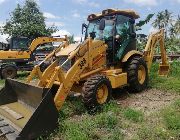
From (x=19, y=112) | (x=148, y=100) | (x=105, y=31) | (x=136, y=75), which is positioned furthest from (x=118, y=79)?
(x=19, y=112)

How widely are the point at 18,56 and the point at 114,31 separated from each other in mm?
8985

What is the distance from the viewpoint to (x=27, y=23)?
38.6 m

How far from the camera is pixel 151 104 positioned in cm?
859

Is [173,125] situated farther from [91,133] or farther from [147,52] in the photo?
[147,52]

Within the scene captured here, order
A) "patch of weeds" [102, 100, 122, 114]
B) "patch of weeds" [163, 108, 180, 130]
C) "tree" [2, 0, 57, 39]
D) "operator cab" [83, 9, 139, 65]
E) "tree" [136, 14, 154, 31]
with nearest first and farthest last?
"patch of weeds" [163, 108, 180, 130], "patch of weeds" [102, 100, 122, 114], "operator cab" [83, 9, 139, 65], "tree" [136, 14, 154, 31], "tree" [2, 0, 57, 39]

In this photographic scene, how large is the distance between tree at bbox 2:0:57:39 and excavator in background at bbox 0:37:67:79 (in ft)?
64.4

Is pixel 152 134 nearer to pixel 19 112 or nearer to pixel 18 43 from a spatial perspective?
pixel 19 112

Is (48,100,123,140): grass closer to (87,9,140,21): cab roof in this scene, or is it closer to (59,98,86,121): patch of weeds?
(59,98,86,121): patch of weeds

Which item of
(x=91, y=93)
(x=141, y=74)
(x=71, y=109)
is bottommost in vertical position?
(x=71, y=109)

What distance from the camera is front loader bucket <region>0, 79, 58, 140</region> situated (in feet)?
19.8

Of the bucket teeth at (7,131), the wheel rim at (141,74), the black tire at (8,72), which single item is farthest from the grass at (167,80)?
the black tire at (8,72)

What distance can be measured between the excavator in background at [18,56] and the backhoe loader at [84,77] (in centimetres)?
643

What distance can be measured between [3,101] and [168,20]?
72.3 meters

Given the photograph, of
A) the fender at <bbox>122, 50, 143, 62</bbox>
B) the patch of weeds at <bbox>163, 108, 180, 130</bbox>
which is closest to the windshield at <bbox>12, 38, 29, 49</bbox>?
the fender at <bbox>122, 50, 143, 62</bbox>
